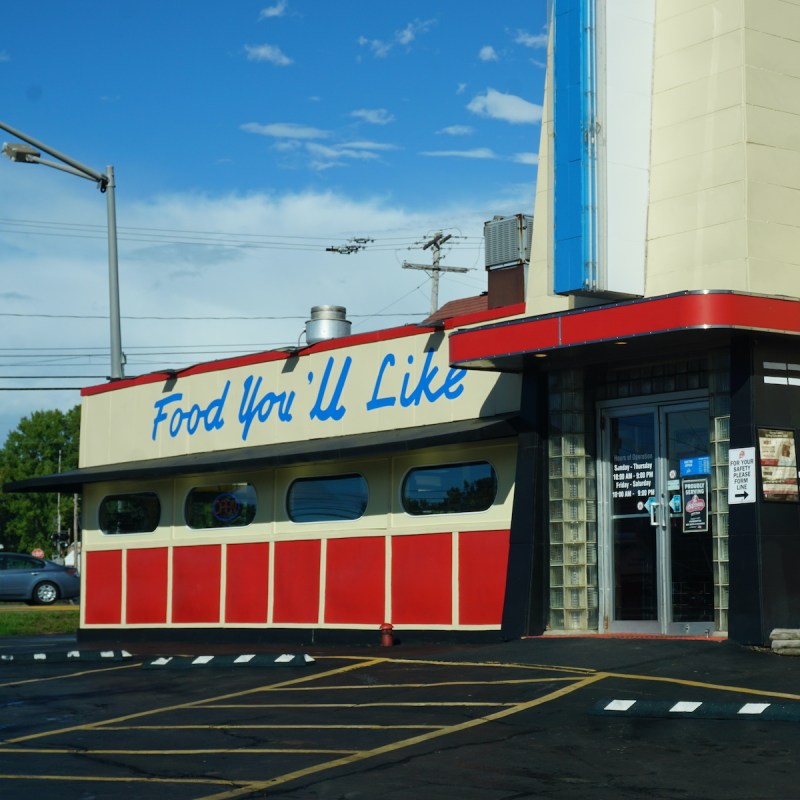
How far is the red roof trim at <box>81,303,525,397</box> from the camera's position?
1672cm

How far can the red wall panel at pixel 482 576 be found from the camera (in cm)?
1620

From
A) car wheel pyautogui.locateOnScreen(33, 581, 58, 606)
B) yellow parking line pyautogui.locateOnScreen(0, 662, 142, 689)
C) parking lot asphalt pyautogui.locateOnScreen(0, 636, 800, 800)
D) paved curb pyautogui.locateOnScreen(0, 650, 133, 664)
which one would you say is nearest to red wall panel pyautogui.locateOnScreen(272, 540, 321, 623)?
paved curb pyautogui.locateOnScreen(0, 650, 133, 664)

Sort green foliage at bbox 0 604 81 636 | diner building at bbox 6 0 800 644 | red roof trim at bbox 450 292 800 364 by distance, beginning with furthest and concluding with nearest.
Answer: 1. green foliage at bbox 0 604 81 636
2. diner building at bbox 6 0 800 644
3. red roof trim at bbox 450 292 800 364

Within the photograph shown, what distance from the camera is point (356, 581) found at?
18094 millimetres

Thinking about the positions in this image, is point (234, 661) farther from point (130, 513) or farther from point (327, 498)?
point (130, 513)

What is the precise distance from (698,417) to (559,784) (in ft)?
24.7

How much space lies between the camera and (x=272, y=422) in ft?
65.1

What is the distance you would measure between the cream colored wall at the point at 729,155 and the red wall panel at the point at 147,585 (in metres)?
10.5

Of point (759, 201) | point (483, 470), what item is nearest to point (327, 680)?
point (483, 470)

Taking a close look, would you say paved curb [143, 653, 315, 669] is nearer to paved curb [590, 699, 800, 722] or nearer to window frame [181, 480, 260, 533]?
window frame [181, 480, 260, 533]

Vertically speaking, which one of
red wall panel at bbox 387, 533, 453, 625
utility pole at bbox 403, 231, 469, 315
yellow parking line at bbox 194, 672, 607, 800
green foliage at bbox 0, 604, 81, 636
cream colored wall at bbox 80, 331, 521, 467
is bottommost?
green foliage at bbox 0, 604, 81, 636

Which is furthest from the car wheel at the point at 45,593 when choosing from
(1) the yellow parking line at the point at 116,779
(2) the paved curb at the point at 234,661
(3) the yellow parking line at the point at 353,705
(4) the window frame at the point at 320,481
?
(1) the yellow parking line at the point at 116,779

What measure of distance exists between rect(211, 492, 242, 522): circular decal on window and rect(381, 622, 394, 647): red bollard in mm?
3957

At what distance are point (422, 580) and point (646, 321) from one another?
5.45 m
